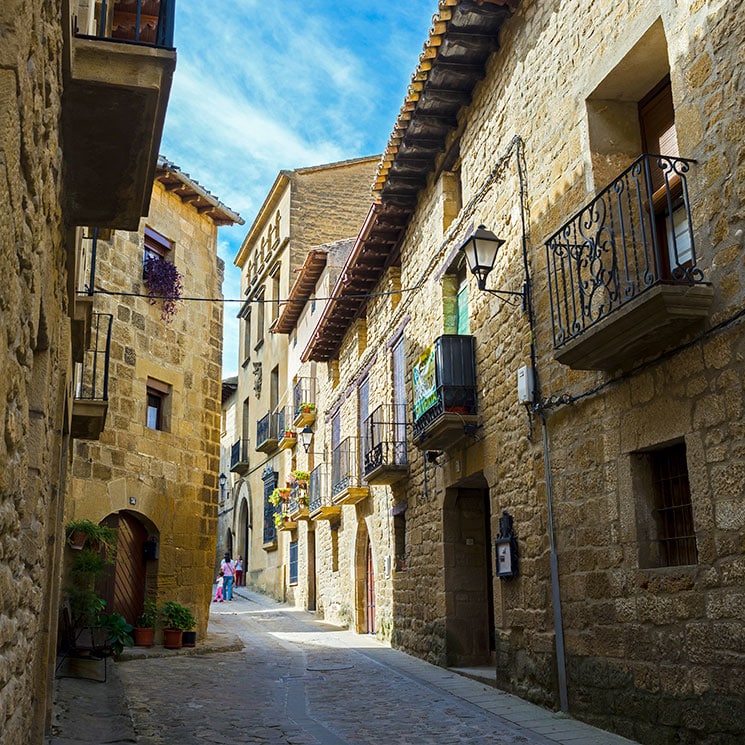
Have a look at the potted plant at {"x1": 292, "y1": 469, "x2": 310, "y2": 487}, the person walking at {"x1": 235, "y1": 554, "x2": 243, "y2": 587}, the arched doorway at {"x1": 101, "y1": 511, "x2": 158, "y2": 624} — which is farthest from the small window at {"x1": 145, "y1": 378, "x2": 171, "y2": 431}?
the person walking at {"x1": 235, "y1": 554, "x2": 243, "y2": 587}

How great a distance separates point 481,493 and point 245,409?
68.9 feet

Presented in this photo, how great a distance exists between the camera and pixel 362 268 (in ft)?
47.1

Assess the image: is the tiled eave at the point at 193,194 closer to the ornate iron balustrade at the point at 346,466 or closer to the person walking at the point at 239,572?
the ornate iron balustrade at the point at 346,466

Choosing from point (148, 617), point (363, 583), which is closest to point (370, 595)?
point (363, 583)

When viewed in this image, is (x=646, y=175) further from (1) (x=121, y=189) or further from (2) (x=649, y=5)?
(1) (x=121, y=189)

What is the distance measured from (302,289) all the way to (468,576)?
12922 millimetres

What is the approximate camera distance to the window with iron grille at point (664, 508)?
5938mm

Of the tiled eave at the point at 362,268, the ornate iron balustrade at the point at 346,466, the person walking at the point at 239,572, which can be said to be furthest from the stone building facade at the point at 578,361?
the person walking at the point at 239,572

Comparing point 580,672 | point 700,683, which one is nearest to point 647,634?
point 700,683

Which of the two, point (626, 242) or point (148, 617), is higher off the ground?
point (626, 242)

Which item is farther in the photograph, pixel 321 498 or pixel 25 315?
pixel 321 498

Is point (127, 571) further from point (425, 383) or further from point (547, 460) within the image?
point (547, 460)

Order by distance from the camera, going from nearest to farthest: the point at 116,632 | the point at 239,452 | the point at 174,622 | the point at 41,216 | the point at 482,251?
the point at 41,216 → the point at 482,251 → the point at 116,632 → the point at 174,622 → the point at 239,452

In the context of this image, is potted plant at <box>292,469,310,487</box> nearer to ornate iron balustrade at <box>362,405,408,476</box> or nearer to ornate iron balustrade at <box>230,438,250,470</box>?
ornate iron balustrade at <box>362,405,408,476</box>
